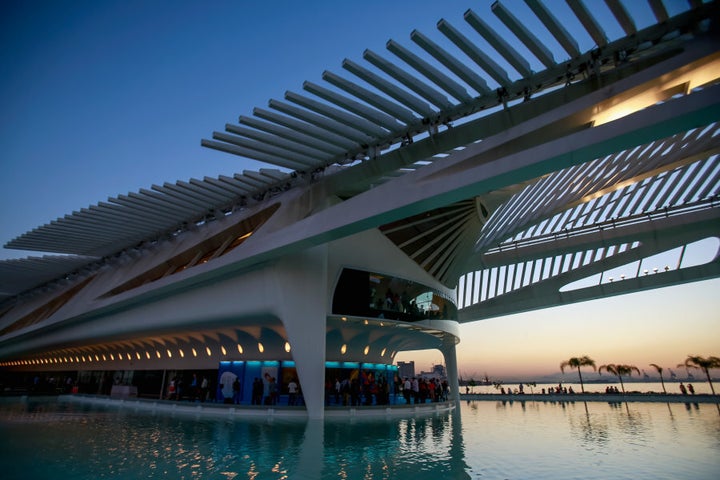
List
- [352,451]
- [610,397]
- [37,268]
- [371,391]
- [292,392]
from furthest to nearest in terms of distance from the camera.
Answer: [610,397] < [37,268] < [371,391] < [292,392] < [352,451]

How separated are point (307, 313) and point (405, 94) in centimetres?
804

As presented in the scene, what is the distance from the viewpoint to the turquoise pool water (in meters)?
5.34

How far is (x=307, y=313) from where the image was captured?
44.5ft

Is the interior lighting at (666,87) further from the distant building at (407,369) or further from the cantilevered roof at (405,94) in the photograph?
the distant building at (407,369)

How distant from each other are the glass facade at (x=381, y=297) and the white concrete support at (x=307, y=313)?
1045mm

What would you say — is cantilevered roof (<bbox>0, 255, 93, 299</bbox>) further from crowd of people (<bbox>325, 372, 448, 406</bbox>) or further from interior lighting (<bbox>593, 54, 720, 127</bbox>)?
interior lighting (<bbox>593, 54, 720, 127</bbox>)

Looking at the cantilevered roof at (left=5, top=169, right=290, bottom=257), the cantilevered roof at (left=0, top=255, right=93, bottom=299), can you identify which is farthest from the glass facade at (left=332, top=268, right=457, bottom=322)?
the cantilevered roof at (left=0, top=255, right=93, bottom=299)

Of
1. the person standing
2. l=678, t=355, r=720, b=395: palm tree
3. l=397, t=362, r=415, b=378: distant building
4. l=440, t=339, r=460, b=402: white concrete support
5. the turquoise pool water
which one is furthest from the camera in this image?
l=397, t=362, r=415, b=378: distant building

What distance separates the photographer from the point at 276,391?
637 inches

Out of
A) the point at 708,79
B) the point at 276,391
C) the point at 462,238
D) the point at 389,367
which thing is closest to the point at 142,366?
the point at 276,391

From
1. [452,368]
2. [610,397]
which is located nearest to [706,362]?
[610,397]

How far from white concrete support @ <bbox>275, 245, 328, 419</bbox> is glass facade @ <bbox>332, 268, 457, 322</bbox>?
1045 mm

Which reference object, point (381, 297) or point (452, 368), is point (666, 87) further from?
point (452, 368)

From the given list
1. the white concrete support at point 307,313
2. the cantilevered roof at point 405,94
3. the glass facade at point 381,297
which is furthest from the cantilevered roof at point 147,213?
the glass facade at point 381,297
